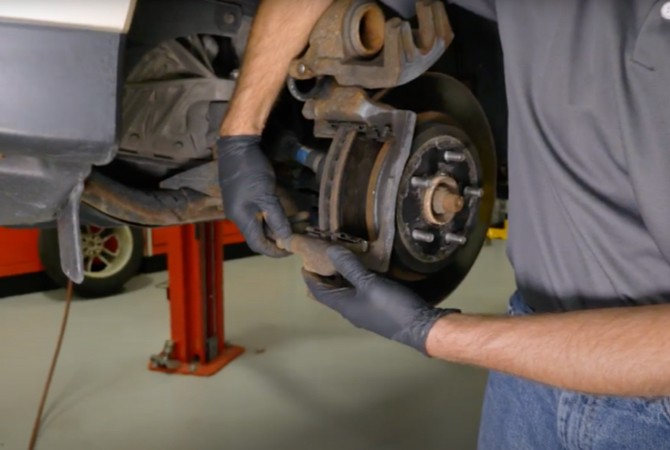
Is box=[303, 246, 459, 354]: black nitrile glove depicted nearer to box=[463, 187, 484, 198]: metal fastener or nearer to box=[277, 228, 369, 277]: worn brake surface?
box=[277, 228, 369, 277]: worn brake surface

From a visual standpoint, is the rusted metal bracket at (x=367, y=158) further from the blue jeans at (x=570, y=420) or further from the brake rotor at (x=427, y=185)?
the blue jeans at (x=570, y=420)

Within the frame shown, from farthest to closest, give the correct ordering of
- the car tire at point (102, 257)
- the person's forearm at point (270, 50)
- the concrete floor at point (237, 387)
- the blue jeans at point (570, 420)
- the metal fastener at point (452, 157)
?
1. the car tire at point (102, 257)
2. the concrete floor at point (237, 387)
3. the metal fastener at point (452, 157)
4. the person's forearm at point (270, 50)
5. the blue jeans at point (570, 420)

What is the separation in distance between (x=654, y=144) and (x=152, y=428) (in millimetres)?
1579

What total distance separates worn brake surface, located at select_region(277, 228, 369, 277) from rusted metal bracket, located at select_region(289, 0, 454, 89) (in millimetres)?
206

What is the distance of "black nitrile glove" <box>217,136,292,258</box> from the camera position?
3.10ft

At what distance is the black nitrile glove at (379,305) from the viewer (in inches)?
31.7

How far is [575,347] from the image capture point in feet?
2.36

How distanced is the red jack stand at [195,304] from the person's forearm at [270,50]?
4.78 feet

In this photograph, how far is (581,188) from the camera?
0.78 meters

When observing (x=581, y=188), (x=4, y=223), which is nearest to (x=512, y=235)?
(x=581, y=188)

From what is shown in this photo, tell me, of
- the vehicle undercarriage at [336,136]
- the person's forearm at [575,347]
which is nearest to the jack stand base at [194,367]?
the vehicle undercarriage at [336,136]

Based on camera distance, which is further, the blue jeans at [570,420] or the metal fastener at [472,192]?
the metal fastener at [472,192]

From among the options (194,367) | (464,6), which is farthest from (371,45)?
(194,367)

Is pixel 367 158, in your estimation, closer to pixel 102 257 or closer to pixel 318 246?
pixel 318 246
